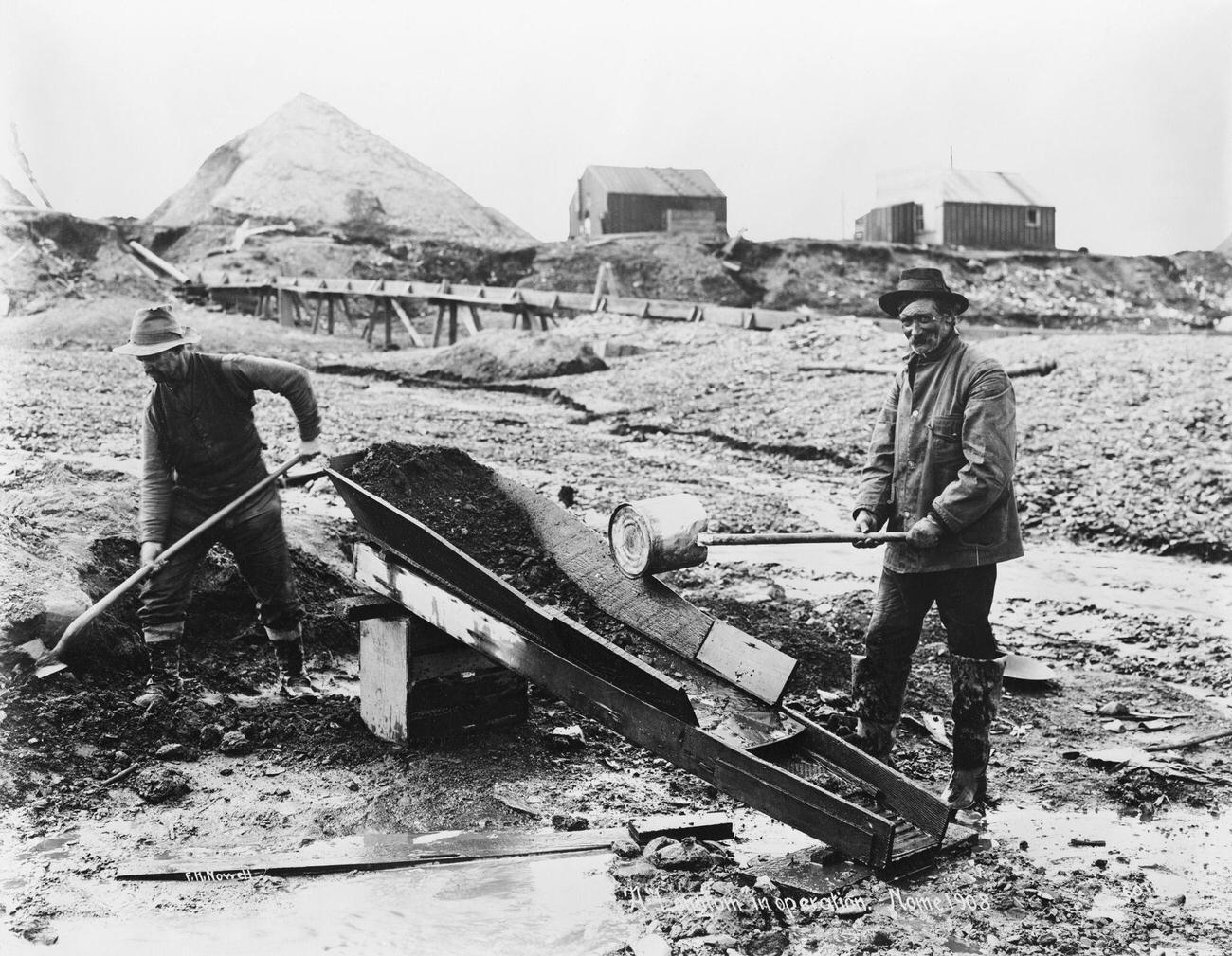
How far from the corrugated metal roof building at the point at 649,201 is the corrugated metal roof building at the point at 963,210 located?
443 centimetres

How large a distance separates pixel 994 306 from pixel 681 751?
23705mm

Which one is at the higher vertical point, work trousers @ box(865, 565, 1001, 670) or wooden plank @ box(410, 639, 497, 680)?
work trousers @ box(865, 565, 1001, 670)

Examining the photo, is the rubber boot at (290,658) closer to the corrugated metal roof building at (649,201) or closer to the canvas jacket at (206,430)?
the canvas jacket at (206,430)

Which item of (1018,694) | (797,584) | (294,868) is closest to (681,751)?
(294,868)

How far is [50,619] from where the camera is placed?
401cm

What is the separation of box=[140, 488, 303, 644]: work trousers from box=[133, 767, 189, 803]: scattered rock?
80 cm

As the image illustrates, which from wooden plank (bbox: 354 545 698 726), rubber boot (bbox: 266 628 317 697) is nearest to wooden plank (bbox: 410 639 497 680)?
wooden plank (bbox: 354 545 698 726)

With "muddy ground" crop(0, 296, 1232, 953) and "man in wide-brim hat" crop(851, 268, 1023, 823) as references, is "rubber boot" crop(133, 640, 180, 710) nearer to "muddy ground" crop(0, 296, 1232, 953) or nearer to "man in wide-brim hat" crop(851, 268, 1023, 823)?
"muddy ground" crop(0, 296, 1232, 953)

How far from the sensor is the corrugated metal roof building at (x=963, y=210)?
→ 84.4 feet

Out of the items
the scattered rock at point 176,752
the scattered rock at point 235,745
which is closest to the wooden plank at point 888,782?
the scattered rock at point 235,745

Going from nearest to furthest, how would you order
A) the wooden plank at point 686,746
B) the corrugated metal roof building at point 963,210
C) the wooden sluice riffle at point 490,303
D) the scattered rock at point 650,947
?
the scattered rock at point 650,947
the wooden plank at point 686,746
the wooden sluice riffle at point 490,303
the corrugated metal roof building at point 963,210

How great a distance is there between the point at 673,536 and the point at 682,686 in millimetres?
462

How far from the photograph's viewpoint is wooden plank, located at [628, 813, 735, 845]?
3172 mm

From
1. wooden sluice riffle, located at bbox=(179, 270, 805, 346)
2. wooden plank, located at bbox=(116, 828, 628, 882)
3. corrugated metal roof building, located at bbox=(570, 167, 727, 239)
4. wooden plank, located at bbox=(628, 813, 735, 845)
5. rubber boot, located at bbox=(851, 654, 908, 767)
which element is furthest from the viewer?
corrugated metal roof building, located at bbox=(570, 167, 727, 239)
